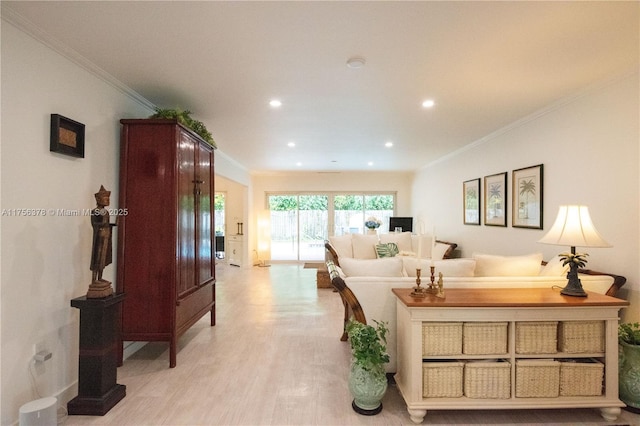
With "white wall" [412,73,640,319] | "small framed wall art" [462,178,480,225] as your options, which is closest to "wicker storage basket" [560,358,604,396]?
"white wall" [412,73,640,319]

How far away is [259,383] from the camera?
2621 millimetres

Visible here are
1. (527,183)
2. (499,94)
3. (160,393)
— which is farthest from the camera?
(527,183)

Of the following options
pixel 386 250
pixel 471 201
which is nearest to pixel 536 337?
pixel 471 201

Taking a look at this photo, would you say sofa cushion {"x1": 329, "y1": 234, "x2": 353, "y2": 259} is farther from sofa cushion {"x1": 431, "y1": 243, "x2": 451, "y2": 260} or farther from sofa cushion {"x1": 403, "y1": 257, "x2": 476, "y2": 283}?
sofa cushion {"x1": 403, "y1": 257, "x2": 476, "y2": 283}

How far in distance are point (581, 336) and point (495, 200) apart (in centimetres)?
286

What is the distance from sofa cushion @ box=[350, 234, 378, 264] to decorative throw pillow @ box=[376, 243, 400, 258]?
77 millimetres

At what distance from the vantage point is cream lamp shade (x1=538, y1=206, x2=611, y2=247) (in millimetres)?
2348

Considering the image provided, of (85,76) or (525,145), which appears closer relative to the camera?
(85,76)

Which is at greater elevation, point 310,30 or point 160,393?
point 310,30

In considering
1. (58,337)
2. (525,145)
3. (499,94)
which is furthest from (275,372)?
(525,145)

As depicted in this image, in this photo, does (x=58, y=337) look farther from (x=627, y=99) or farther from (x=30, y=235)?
(x=627, y=99)

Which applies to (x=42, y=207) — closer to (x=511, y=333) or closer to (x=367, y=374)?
→ (x=367, y=374)

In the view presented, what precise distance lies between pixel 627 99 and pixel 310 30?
273cm

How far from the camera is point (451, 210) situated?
6.34 metres
